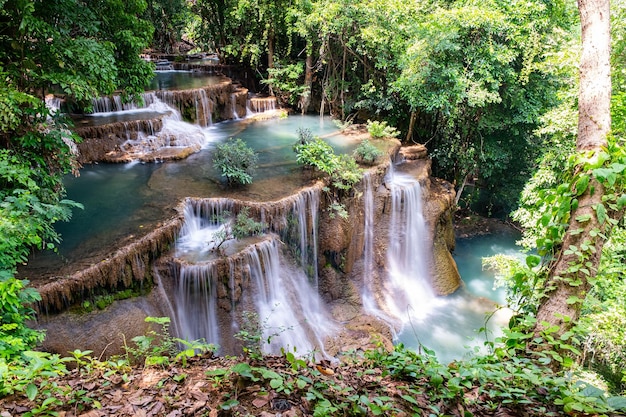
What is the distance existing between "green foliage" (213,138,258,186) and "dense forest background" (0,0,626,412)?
225 centimetres

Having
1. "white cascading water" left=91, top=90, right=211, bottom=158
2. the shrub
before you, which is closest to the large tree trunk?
the shrub

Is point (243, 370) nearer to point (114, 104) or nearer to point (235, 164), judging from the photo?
point (235, 164)

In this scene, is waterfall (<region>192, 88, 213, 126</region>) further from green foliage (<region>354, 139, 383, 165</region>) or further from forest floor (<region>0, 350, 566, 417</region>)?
forest floor (<region>0, 350, 566, 417</region>)

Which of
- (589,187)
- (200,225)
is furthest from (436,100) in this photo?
(589,187)

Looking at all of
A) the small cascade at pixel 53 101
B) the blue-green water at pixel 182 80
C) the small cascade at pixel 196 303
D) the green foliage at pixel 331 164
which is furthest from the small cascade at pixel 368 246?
the small cascade at pixel 53 101

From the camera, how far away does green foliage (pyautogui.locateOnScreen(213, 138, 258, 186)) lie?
27.1ft

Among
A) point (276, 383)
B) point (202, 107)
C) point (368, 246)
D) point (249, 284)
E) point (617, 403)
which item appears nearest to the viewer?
point (617, 403)

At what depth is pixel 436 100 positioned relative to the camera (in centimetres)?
1030

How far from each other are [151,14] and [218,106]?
11.1 metres

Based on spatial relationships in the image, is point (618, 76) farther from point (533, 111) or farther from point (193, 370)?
point (193, 370)

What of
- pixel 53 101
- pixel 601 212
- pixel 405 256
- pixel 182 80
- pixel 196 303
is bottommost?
pixel 405 256

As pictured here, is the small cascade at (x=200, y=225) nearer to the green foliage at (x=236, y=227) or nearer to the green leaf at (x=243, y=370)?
the green foliage at (x=236, y=227)

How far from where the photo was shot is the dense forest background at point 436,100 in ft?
9.62

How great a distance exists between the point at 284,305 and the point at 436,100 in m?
6.63
